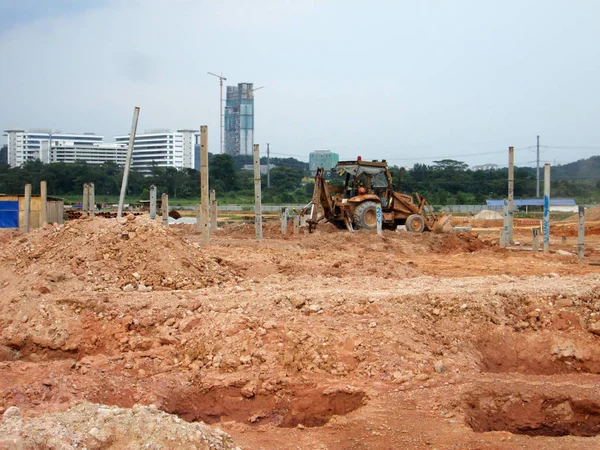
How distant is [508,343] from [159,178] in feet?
186

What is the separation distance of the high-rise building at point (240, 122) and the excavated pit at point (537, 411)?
409 ft

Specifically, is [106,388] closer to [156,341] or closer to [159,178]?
[156,341]

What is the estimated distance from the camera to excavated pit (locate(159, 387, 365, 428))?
6.97 meters

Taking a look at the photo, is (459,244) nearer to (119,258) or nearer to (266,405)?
(119,258)

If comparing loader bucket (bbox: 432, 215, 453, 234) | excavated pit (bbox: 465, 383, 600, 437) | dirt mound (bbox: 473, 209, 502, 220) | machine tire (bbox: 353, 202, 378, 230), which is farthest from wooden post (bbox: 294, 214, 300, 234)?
dirt mound (bbox: 473, 209, 502, 220)

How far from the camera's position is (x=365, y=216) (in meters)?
21.4

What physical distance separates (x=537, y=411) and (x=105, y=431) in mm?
4423

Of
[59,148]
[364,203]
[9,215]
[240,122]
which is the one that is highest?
[240,122]

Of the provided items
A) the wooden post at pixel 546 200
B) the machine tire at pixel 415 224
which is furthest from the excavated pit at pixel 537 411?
the machine tire at pixel 415 224

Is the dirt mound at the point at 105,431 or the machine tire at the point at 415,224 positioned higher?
the machine tire at the point at 415,224

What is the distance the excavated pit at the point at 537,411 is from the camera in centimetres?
698

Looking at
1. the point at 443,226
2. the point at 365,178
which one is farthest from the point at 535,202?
the point at 365,178

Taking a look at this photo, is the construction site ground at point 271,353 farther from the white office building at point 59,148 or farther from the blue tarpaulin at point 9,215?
the white office building at point 59,148

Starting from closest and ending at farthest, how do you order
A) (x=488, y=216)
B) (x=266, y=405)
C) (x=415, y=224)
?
(x=266, y=405)
(x=415, y=224)
(x=488, y=216)
